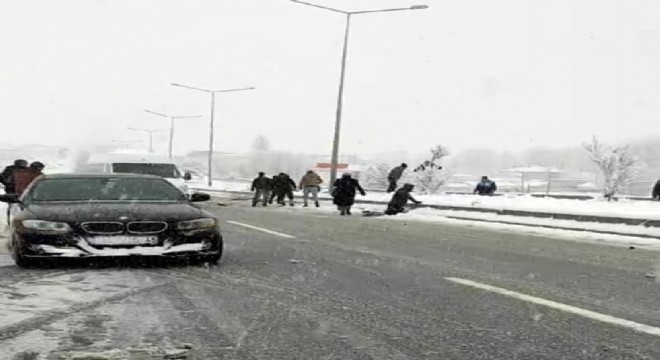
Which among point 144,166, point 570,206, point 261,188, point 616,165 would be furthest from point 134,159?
point 616,165

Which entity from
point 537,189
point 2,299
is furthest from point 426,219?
point 537,189

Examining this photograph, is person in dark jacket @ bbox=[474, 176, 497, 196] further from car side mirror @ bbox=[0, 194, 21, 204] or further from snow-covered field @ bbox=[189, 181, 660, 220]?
car side mirror @ bbox=[0, 194, 21, 204]

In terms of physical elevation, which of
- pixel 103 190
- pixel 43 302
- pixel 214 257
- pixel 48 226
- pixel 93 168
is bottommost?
pixel 43 302

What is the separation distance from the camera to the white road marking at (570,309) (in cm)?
575

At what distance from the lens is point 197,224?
357 inches

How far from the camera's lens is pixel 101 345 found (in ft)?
16.4

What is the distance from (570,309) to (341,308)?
1.80m

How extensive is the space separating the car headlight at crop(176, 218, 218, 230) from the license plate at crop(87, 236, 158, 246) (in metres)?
0.33

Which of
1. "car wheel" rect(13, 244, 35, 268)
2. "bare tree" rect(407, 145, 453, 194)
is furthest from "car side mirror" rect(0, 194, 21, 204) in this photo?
"bare tree" rect(407, 145, 453, 194)

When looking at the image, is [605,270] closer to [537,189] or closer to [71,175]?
[71,175]

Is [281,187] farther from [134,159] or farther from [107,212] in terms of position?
[107,212]

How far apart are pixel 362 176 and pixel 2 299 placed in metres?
64.4

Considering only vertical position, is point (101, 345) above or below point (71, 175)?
below

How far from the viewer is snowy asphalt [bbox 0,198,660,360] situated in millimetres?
5031
